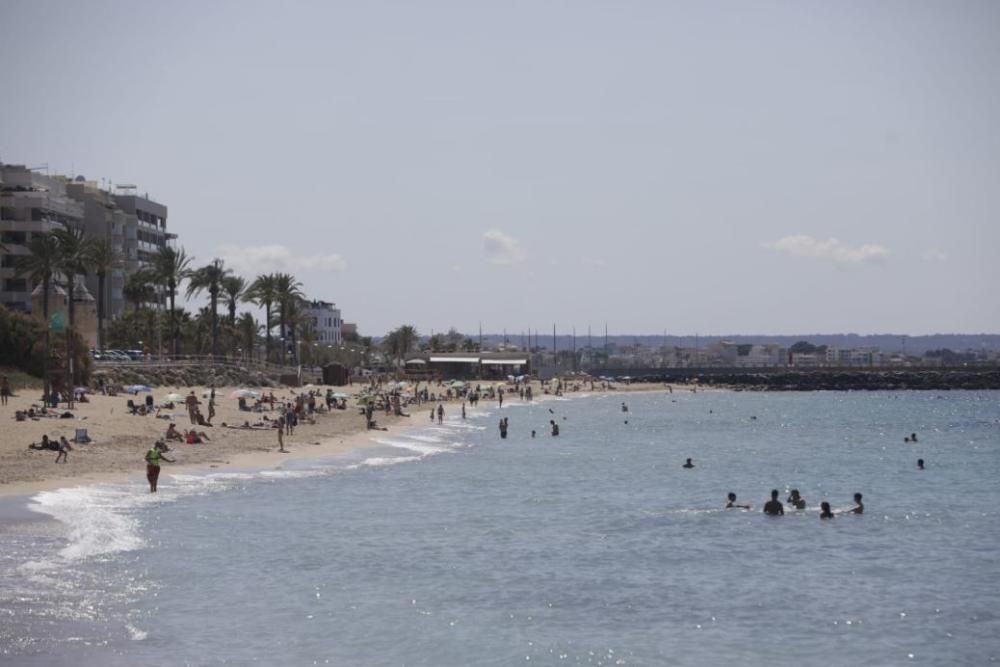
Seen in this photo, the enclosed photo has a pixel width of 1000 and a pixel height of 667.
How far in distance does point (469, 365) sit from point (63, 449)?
114157 millimetres

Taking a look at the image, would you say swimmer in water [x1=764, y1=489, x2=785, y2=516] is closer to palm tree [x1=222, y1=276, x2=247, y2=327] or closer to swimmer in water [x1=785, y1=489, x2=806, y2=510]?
swimmer in water [x1=785, y1=489, x2=806, y2=510]

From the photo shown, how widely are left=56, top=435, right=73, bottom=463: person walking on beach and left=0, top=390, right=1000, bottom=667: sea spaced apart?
3.50 m

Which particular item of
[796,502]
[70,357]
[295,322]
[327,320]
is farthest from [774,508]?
[327,320]

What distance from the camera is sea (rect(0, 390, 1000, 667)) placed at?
18.3 meters

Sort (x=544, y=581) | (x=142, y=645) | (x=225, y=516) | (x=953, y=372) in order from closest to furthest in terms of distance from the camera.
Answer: (x=142, y=645) < (x=544, y=581) < (x=225, y=516) < (x=953, y=372)

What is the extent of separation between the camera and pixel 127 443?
43250mm

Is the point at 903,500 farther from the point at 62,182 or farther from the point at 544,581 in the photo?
the point at 62,182

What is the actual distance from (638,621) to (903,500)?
76.2 ft

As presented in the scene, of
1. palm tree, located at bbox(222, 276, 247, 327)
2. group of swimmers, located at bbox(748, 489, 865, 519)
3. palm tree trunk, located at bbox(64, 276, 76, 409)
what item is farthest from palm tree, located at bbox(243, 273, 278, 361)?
group of swimmers, located at bbox(748, 489, 865, 519)

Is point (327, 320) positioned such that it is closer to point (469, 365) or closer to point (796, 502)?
point (469, 365)

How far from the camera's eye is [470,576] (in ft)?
78.8

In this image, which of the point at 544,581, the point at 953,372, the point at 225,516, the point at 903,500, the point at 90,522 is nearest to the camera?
the point at 544,581

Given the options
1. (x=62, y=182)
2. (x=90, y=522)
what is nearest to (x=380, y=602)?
(x=90, y=522)

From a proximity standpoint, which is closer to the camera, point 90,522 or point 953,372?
point 90,522
